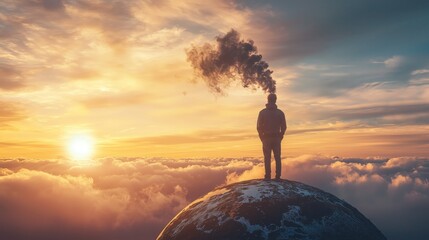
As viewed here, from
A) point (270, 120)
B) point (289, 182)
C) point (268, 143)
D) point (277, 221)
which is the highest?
point (270, 120)

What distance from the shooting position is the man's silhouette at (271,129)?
592 inches

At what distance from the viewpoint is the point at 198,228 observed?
11.8m

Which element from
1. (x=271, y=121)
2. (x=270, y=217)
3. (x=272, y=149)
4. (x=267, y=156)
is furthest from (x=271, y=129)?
(x=270, y=217)

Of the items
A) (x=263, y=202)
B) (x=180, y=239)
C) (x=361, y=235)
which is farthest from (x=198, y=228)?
(x=361, y=235)

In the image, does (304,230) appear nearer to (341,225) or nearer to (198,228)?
(341,225)

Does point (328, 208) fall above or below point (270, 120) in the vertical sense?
below

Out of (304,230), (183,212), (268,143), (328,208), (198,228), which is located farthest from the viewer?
(268,143)

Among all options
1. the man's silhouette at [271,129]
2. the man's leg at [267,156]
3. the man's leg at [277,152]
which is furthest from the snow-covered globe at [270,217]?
the man's silhouette at [271,129]

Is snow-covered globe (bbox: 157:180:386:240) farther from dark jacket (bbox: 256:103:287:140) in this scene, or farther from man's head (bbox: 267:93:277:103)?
man's head (bbox: 267:93:277:103)

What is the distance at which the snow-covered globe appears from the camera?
1104cm

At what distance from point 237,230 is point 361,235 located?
4262mm

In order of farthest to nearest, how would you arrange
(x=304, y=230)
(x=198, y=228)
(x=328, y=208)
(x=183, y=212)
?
1. (x=183, y=212)
2. (x=328, y=208)
3. (x=198, y=228)
4. (x=304, y=230)

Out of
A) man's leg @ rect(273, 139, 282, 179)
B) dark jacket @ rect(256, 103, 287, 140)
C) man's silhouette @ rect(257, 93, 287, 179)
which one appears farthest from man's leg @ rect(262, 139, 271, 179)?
dark jacket @ rect(256, 103, 287, 140)

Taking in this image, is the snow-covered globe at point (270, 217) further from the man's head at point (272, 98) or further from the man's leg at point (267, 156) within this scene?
the man's head at point (272, 98)
